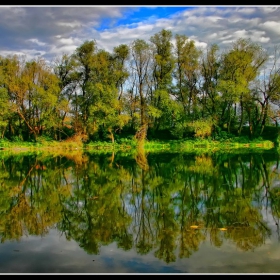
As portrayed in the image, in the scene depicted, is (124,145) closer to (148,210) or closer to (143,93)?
(143,93)

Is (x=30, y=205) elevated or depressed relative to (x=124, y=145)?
depressed

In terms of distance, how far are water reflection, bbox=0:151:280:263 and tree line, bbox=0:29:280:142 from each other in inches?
1225

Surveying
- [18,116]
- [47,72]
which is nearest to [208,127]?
[47,72]

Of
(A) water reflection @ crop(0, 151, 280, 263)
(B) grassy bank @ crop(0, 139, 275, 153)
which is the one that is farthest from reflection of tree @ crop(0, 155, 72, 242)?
(B) grassy bank @ crop(0, 139, 275, 153)

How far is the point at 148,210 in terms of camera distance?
30.8 feet

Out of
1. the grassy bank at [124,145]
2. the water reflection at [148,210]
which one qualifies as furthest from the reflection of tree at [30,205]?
the grassy bank at [124,145]

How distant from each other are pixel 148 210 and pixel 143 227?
153 cm

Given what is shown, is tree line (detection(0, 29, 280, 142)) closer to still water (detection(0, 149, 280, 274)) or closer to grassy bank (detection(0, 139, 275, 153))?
grassy bank (detection(0, 139, 275, 153))

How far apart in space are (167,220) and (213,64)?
42743mm

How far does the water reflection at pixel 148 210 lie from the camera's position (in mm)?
7051

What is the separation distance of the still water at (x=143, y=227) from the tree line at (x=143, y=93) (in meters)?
32.8

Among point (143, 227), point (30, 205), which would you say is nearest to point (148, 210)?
point (143, 227)

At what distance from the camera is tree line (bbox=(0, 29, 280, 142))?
149 feet

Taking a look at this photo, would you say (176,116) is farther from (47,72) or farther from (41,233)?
(41,233)
